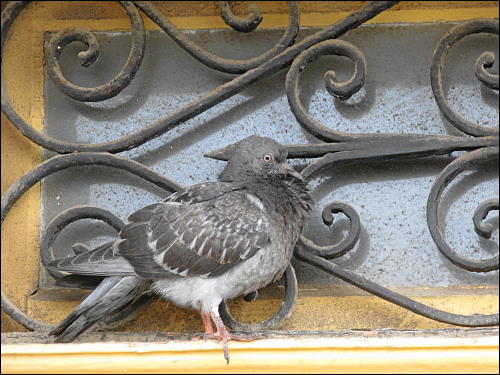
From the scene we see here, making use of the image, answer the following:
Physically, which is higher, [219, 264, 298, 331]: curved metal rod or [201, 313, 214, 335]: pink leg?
[219, 264, 298, 331]: curved metal rod

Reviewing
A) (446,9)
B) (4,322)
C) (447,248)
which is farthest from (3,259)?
(446,9)

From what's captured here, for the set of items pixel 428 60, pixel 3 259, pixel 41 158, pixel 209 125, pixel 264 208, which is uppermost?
pixel 428 60

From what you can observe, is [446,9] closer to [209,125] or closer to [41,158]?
[209,125]

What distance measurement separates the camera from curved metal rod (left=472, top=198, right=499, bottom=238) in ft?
5.13

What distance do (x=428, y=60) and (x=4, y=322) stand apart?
3.57 ft

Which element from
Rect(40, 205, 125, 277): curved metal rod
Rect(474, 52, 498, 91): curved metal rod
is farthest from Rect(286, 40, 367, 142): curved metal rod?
Rect(40, 205, 125, 277): curved metal rod

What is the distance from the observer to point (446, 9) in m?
1.77

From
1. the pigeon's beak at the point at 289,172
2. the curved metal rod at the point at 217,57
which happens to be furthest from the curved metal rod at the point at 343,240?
the curved metal rod at the point at 217,57

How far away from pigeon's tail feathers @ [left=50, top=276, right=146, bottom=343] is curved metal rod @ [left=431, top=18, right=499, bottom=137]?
2.36ft

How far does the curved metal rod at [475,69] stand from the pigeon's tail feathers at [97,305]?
720 millimetres

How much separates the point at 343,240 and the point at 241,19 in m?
0.51

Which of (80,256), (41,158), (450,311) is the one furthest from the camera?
(41,158)

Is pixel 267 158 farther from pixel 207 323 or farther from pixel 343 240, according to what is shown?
pixel 207 323

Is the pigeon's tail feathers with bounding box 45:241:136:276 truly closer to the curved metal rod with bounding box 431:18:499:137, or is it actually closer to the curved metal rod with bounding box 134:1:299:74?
the curved metal rod with bounding box 134:1:299:74
